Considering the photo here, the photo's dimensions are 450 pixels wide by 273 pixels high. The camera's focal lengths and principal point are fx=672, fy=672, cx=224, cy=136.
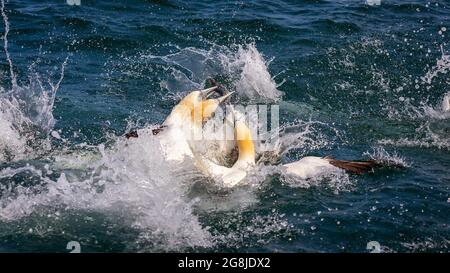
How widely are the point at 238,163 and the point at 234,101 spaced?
355cm

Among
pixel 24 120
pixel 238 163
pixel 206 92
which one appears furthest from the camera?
pixel 24 120

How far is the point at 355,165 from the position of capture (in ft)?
30.6

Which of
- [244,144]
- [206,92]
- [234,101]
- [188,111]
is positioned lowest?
[234,101]

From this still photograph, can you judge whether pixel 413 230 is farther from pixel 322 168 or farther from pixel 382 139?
pixel 382 139

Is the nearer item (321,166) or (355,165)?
(321,166)

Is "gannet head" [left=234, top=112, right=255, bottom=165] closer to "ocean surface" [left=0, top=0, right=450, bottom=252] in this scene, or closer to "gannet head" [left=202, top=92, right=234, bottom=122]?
"ocean surface" [left=0, top=0, right=450, bottom=252]

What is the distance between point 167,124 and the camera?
9148 mm

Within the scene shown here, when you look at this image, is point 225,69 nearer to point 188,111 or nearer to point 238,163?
point 188,111

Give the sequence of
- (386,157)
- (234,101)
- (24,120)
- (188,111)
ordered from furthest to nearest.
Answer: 1. (234,101)
2. (24,120)
3. (386,157)
4. (188,111)

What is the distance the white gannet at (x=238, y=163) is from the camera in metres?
8.79

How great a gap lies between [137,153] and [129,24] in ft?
25.4

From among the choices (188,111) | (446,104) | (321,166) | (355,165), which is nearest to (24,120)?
(188,111)

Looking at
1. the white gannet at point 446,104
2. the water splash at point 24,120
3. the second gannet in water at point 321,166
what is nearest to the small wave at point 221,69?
the water splash at point 24,120

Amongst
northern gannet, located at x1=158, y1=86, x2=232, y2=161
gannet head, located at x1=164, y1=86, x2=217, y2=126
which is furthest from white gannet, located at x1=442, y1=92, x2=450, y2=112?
gannet head, located at x1=164, y1=86, x2=217, y2=126
